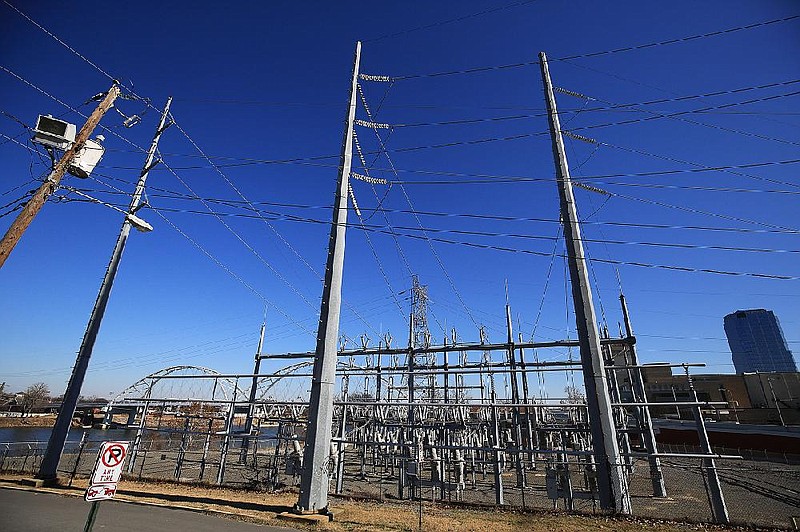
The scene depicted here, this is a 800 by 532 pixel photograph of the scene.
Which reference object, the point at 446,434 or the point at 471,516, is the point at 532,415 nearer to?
the point at 446,434

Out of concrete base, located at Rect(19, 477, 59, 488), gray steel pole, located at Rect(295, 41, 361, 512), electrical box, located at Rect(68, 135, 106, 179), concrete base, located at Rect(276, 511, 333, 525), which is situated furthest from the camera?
concrete base, located at Rect(19, 477, 59, 488)

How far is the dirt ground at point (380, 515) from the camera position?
25.7ft

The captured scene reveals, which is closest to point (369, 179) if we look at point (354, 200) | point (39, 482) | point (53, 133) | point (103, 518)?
point (354, 200)

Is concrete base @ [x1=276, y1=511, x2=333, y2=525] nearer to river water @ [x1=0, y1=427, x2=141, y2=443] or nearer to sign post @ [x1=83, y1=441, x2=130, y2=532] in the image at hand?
sign post @ [x1=83, y1=441, x2=130, y2=532]

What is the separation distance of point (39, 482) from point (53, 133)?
10.9 m

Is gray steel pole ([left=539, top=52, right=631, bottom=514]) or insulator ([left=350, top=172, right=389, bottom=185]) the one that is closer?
gray steel pole ([left=539, top=52, right=631, bottom=514])

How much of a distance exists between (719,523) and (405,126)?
13.4 m

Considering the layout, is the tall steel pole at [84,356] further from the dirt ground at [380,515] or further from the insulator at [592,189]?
the insulator at [592,189]

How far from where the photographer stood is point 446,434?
19062 mm

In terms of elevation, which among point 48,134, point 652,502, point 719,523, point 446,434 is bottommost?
point 652,502

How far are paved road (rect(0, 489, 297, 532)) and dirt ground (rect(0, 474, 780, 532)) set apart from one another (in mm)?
423

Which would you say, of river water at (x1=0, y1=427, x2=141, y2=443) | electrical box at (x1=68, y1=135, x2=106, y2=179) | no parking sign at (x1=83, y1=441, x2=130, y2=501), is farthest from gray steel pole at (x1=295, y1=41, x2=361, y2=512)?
river water at (x1=0, y1=427, x2=141, y2=443)

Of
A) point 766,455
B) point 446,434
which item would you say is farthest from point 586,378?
point 766,455

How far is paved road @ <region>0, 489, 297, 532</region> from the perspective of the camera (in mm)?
7828
